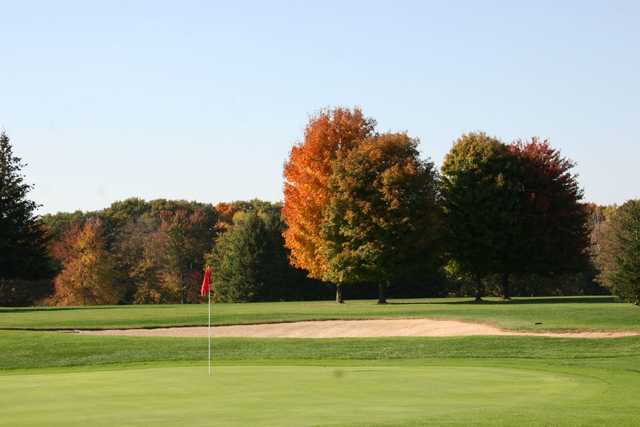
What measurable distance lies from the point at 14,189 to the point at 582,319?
5317 cm

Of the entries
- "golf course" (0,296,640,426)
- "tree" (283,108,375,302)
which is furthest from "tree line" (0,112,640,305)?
"golf course" (0,296,640,426)

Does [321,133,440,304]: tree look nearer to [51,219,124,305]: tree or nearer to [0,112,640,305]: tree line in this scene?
[0,112,640,305]: tree line

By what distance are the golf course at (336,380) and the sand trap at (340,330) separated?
6.11ft

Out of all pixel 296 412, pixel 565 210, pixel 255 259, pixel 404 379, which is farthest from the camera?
Result: pixel 255 259

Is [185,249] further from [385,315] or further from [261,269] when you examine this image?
[385,315]

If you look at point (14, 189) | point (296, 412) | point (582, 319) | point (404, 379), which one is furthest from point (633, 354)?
point (14, 189)

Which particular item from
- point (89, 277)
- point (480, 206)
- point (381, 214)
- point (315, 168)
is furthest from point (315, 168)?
point (89, 277)

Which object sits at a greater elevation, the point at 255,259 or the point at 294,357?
the point at 255,259

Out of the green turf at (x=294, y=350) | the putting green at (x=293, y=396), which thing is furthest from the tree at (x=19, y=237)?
the putting green at (x=293, y=396)

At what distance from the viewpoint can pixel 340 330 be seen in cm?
4088

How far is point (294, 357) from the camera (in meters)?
28.6

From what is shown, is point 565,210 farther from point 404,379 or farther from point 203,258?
point 203,258

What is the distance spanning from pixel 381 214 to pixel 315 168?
22.1 ft

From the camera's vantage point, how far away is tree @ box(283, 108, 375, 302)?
2510 inches
